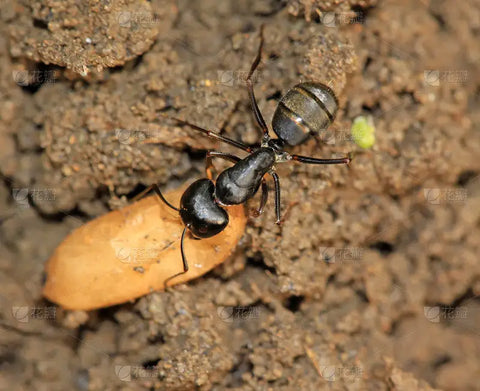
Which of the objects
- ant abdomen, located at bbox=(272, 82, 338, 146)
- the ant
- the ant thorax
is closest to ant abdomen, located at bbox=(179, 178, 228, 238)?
the ant

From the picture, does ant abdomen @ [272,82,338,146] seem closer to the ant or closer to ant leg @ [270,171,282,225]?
the ant

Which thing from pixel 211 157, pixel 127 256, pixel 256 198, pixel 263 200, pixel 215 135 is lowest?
pixel 127 256

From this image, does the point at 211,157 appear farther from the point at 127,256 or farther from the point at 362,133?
the point at 362,133

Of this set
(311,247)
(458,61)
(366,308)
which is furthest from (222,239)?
(458,61)

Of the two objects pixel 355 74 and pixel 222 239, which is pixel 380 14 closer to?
pixel 355 74

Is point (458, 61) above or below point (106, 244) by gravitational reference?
above

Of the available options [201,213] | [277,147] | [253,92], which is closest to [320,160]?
[277,147]

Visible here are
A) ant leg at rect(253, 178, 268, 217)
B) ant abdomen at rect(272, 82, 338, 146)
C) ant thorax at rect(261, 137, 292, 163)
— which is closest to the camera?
ant abdomen at rect(272, 82, 338, 146)
